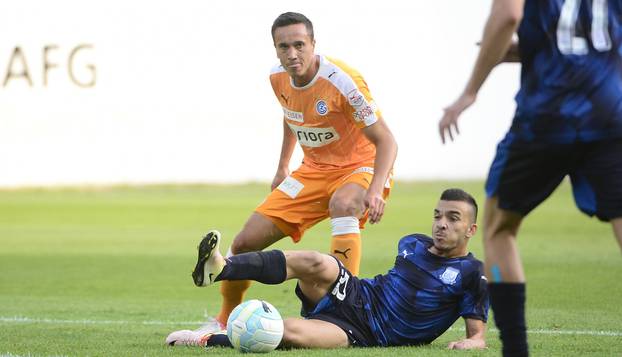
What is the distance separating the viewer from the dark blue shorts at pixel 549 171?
393 cm

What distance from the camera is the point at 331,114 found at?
680 cm

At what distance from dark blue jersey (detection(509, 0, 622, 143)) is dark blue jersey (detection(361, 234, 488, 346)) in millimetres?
1807

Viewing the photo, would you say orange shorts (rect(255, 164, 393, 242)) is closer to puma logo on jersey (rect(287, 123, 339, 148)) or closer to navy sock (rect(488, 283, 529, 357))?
puma logo on jersey (rect(287, 123, 339, 148))

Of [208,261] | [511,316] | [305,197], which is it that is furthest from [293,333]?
[511,316]

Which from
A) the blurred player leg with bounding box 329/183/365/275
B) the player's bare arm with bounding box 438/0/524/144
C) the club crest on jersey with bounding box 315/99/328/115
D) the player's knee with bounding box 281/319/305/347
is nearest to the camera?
the player's bare arm with bounding box 438/0/524/144

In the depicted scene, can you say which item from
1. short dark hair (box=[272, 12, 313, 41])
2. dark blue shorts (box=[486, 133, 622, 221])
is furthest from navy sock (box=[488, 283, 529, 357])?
short dark hair (box=[272, 12, 313, 41])

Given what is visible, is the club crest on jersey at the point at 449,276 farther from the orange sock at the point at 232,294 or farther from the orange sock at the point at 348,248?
the orange sock at the point at 232,294

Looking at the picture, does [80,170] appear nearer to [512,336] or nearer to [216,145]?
[216,145]

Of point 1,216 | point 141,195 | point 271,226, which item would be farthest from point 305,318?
point 141,195

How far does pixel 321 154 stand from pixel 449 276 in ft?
5.19

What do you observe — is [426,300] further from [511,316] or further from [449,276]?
[511,316]

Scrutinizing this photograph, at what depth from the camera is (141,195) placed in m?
22.5

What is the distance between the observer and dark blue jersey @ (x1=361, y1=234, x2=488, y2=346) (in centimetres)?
565

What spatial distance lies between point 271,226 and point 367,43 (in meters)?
16.6
